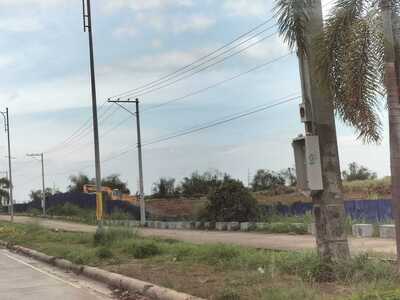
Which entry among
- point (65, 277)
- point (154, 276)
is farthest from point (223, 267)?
point (65, 277)

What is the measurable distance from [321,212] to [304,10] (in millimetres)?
3392

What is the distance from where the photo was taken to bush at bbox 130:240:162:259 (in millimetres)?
15391

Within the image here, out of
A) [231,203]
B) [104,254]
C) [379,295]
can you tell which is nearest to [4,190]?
[231,203]

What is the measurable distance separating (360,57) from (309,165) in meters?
2.08

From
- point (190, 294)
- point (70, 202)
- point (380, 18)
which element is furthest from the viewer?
point (70, 202)

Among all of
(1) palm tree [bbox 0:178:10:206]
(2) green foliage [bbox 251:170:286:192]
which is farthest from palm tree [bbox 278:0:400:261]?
(1) palm tree [bbox 0:178:10:206]

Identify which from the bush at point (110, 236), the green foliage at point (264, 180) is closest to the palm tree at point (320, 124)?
the bush at point (110, 236)

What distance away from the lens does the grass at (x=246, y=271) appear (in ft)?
26.9

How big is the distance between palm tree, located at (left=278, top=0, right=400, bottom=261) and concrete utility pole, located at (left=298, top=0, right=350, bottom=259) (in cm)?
37

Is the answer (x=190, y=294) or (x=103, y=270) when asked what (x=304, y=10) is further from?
(x=103, y=270)

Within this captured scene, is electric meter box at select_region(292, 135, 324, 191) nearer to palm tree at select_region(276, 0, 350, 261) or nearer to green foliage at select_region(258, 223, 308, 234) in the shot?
palm tree at select_region(276, 0, 350, 261)

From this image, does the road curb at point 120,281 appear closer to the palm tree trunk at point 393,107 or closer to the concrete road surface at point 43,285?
the concrete road surface at point 43,285

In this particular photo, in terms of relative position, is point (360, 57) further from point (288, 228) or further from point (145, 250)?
point (288, 228)

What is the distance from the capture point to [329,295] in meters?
7.96
